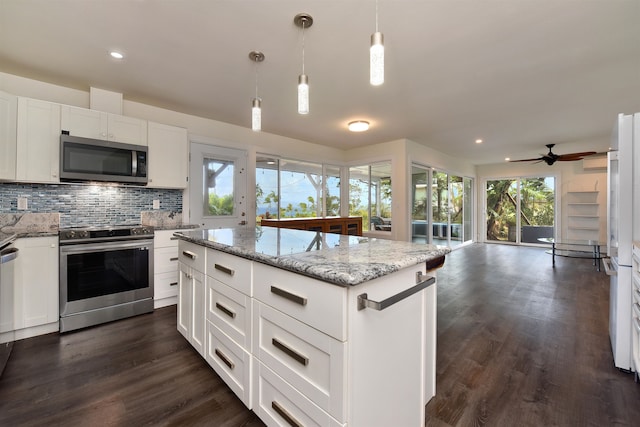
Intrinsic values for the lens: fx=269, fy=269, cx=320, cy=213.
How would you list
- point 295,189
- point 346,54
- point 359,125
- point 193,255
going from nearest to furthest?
point 193,255, point 346,54, point 359,125, point 295,189

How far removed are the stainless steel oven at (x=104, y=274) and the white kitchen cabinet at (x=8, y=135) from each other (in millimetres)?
653

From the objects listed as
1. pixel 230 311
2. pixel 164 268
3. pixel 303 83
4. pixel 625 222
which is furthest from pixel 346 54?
pixel 164 268

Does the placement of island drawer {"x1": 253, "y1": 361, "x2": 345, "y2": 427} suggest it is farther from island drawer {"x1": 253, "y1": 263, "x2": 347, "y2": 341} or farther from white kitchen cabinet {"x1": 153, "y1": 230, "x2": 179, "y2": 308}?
white kitchen cabinet {"x1": 153, "y1": 230, "x2": 179, "y2": 308}

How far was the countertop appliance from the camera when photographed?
1.85m

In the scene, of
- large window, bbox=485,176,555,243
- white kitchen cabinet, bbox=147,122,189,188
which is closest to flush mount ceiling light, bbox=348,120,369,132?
white kitchen cabinet, bbox=147,122,189,188

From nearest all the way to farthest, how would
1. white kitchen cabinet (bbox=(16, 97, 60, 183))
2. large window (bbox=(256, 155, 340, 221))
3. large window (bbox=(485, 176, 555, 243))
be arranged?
white kitchen cabinet (bbox=(16, 97, 60, 183))
large window (bbox=(256, 155, 340, 221))
large window (bbox=(485, 176, 555, 243))

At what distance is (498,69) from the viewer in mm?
2504

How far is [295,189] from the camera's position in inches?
202

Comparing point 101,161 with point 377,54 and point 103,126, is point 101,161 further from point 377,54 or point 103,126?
point 377,54

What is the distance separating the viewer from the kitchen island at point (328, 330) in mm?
934

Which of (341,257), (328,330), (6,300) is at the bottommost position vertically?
(6,300)

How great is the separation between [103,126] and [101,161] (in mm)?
368

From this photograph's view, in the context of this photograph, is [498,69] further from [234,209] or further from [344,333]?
[234,209]

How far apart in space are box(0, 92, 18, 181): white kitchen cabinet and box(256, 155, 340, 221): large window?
269 centimetres
